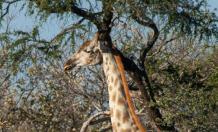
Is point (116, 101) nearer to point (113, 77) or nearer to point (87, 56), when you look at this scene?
point (113, 77)

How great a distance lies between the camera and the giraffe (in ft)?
22.1

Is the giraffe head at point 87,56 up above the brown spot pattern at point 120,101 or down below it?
above

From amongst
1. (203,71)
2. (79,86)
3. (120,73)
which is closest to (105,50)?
(120,73)

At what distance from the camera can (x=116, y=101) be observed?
6.81m

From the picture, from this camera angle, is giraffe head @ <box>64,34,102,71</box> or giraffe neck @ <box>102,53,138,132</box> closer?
giraffe neck @ <box>102,53,138,132</box>

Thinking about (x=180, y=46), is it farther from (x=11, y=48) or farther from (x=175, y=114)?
(x=11, y=48)

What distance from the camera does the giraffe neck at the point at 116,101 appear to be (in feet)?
22.1

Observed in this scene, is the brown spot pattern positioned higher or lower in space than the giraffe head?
lower

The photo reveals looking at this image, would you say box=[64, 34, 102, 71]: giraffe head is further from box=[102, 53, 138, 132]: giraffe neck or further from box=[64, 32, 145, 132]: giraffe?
box=[102, 53, 138, 132]: giraffe neck

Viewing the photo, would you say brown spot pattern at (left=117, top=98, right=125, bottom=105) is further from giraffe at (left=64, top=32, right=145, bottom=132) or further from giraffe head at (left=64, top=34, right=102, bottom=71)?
giraffe head at (left=64, top=34, right=102, bottom=71)

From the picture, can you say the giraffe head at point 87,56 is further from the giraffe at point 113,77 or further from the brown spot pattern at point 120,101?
the brown spot pattern at point 120,101

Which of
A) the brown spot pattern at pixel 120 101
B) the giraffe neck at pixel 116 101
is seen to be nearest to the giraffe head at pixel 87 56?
the giraffe neck at pixel 116 101

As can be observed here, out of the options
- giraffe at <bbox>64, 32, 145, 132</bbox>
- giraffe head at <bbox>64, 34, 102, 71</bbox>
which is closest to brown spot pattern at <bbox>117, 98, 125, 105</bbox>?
giraffe at <bbox>64, 32, 145, 132</bbox>

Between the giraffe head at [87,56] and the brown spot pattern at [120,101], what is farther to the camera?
the giraffe head at [87,56]
